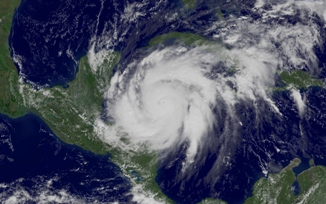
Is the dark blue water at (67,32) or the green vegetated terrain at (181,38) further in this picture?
the green vegetated terrain at (181,38)

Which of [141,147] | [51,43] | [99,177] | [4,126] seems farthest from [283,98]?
[4,126]

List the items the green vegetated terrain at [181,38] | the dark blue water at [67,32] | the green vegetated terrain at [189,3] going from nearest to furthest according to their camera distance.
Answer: the dark blue water at [67,32]
the green vegetated terrain at [181,38]
the green vegetated terrain at [189,3]

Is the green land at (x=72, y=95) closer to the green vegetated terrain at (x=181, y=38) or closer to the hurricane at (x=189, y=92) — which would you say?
the green vegetated terrain at (x=181, y=38)

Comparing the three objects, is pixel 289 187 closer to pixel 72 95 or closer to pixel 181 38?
pixel 181 38

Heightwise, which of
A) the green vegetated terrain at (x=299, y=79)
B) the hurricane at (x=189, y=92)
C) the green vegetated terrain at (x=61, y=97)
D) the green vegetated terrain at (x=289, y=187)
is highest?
the green vegetated terrain at (x=61, y=97)

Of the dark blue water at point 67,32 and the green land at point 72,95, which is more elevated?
the dark blue water at point 67,32

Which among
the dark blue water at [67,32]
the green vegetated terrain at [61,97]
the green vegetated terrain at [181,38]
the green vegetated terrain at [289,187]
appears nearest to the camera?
the dark blue water at [67,32]

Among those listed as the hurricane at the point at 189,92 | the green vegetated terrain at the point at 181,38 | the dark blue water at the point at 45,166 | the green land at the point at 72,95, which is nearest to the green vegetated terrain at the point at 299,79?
the green land at the point at 72,95

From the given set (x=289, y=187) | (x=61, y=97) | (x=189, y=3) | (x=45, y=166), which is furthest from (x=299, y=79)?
(x=45, y=166)
